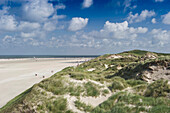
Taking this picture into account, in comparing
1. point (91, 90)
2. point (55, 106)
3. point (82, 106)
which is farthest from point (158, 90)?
point (55, 106)

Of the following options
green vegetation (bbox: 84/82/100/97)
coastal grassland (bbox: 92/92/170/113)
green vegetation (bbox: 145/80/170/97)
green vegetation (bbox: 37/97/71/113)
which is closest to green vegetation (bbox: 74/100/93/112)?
coastal grassland (bbox: 92/92/170/113)

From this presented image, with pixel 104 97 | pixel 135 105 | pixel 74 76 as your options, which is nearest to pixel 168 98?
pixel 135 105

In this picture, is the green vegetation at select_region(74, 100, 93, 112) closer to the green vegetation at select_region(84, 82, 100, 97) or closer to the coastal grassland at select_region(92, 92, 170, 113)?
the coastal grassland at select_region(92, 92, 170, 113)

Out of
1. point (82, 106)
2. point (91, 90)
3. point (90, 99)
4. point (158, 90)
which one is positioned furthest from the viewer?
point (91, 90)

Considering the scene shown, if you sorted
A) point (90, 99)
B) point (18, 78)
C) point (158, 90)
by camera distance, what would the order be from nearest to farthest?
point (158, 90), point (90, 99), point (18, 78)

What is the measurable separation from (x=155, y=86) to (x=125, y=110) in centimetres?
365

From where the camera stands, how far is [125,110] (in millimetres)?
6949

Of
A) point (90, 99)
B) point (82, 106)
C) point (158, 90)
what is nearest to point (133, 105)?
point (158, 90)

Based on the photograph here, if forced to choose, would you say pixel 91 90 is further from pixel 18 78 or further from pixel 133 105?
pixel 18 78

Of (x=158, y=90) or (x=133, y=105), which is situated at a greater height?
(x=158, y=90)

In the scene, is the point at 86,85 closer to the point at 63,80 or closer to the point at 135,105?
the point at 63,80

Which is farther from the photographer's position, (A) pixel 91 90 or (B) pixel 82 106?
(A) pixel 91 90

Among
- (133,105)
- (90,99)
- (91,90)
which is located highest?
(91,90)

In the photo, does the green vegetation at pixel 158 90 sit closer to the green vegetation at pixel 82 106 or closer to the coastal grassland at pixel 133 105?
the coastal grassland at pixel 133 105
